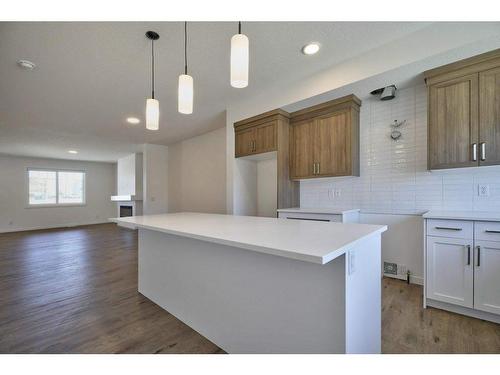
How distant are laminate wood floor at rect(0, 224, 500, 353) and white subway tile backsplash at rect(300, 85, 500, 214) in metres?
1.00

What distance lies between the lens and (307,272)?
1.18 metres

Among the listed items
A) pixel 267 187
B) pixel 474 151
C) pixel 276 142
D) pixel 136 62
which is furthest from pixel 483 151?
pixel 136 62

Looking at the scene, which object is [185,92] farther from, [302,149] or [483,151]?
[483,151]

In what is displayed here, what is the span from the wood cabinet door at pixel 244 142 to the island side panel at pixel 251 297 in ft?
6.02

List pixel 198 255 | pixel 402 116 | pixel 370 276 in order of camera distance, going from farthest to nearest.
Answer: pixel 402 116
pixel 198 255
pixel 370 276

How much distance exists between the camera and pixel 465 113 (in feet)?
6.70

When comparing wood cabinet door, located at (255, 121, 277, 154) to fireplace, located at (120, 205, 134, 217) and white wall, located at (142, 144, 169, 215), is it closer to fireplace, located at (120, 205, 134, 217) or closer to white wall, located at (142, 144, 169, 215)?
white wall, located at (142, 144, 169, 215)

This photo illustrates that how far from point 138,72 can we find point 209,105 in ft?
3.94

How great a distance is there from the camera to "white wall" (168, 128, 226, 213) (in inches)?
191

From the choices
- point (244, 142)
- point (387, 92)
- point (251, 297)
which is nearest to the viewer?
point (251, 297)

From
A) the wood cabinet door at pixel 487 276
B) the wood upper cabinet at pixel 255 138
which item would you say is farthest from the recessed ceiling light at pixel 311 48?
the wood cabinet door at pixel 487 276

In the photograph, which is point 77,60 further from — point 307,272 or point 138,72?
point 307,272

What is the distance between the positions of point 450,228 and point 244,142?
2611 mm
